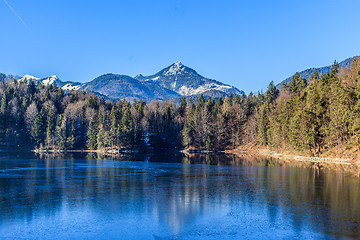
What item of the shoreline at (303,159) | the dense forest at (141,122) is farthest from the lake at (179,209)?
the dense forest at (141,122)

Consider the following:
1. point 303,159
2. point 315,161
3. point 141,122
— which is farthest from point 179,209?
point 141,122

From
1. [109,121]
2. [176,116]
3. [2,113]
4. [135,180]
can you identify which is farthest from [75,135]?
[135,180]

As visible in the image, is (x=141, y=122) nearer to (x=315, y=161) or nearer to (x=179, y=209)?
(x=315, y=161)

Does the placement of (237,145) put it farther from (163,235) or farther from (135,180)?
(163,235)

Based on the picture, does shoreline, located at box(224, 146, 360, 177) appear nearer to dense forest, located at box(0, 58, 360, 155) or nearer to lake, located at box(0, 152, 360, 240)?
dense forest, located at box(0, 58, 360, 155)

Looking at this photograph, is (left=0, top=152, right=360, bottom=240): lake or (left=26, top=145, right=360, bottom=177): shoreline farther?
(left=26, top=145, right=360, bottom=177): shoreline

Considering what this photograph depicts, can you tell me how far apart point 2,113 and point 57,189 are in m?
111

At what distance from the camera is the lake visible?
19438 mm

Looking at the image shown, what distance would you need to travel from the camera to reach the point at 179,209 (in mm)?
25125

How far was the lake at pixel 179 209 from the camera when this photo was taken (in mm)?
19438

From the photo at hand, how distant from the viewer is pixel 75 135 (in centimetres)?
12800

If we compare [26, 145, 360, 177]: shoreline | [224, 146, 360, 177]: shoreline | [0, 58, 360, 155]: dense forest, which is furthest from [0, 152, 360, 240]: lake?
[0, 58, 360, 155]: dense forest

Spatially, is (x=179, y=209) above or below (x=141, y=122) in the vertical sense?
below

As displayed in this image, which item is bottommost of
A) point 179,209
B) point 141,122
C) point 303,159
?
point 303,159
